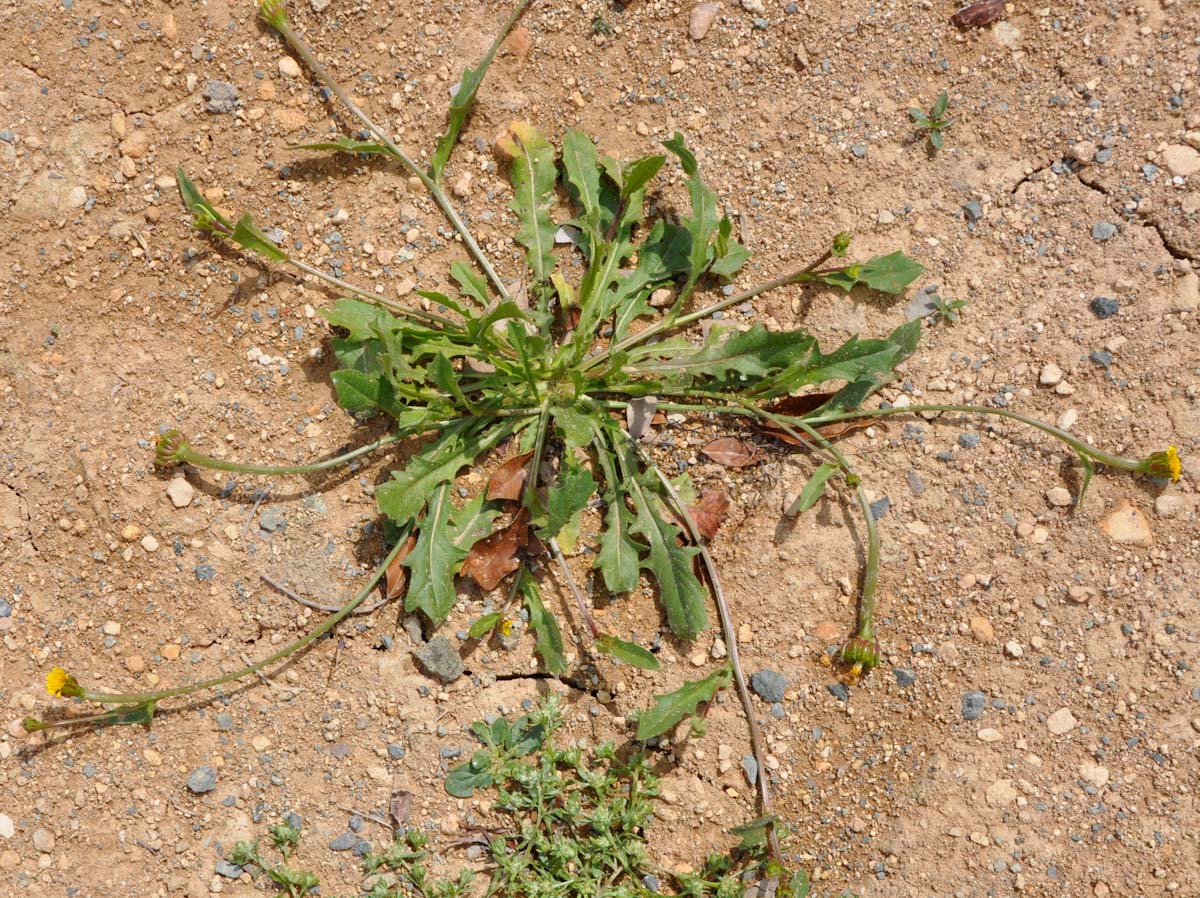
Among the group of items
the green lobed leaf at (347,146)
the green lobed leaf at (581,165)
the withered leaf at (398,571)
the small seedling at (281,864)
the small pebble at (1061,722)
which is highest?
the green lobed leaf at (347,146)

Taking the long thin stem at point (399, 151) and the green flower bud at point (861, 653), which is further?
the long thin stem at point (399, 151)

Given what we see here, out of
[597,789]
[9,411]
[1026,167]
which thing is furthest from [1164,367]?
[9,411]

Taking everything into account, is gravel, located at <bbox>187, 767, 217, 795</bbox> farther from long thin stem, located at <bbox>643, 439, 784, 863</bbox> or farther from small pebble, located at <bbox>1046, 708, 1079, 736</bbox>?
Answer: small pebble, located at <bbox>1046, 708, 1079, 736</bbox>

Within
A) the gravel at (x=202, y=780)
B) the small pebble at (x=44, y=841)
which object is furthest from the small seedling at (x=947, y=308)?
the small pebble at (x=44, y=841)

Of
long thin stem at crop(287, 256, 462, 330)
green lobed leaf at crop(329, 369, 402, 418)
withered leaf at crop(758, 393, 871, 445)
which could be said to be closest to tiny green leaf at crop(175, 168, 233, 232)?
long thin stem at crop(287, 256, 462, 330)

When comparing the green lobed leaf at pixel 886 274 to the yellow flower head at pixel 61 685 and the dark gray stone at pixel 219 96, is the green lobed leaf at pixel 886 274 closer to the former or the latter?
the dark gray stone at pixel 219 96

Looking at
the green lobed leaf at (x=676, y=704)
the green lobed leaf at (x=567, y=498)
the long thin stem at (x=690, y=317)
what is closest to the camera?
the green lobed leaf at (x=567, y=498)
